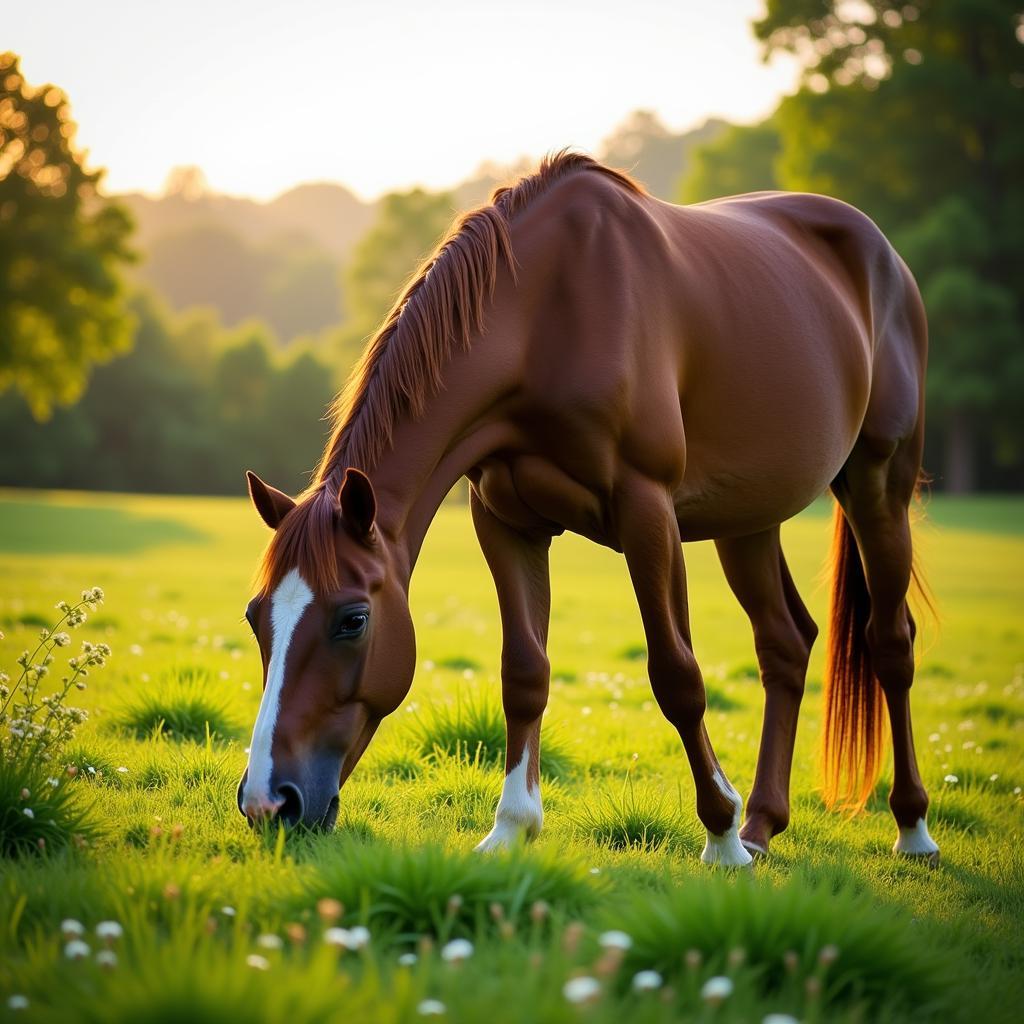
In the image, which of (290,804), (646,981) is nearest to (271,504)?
(290,804)

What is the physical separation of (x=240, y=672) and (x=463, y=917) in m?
5.15

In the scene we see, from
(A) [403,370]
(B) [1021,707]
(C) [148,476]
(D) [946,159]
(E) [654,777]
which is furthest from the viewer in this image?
(C) [148,476]

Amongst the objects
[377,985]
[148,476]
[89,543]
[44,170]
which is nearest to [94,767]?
[377,985]

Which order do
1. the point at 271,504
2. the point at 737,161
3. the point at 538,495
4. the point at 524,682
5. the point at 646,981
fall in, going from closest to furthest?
the point at 646,981 < the point at 271,504 < the point at 538,495 < the point at 524,682 < the point at 737,161

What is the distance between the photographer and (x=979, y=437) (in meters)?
40.5

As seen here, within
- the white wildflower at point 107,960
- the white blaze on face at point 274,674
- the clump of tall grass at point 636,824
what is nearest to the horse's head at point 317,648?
the white blaze on face at point 274,674

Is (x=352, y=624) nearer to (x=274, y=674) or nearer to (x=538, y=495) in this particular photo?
(x=274, y=674)

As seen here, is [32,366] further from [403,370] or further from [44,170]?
[403,370]

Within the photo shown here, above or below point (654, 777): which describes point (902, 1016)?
above

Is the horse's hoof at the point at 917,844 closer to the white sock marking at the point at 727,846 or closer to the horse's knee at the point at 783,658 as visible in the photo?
the horse's knee at the point at 783,658

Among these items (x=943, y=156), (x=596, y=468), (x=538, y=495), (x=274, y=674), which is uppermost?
(x=943, y=156)

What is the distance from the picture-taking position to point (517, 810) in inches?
161

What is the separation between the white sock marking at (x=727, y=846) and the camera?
396 cm

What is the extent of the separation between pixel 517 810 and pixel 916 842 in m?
1.86
